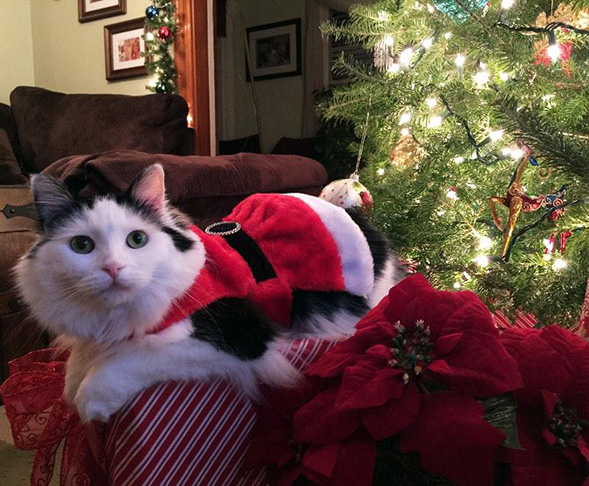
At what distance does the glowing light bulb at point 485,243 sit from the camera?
1.18m

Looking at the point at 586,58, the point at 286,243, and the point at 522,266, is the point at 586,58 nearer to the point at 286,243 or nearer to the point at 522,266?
the point at 522,266

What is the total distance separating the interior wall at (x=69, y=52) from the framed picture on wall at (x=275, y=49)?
1288 millimetres

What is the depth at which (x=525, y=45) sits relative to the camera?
2.85 feet

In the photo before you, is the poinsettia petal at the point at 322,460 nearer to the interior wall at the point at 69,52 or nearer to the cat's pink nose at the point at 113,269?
the cat's pink nose at the point at 113,269

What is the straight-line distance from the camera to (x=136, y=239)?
597 millimetres

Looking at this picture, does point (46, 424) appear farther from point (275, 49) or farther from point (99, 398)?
point (275, 49)

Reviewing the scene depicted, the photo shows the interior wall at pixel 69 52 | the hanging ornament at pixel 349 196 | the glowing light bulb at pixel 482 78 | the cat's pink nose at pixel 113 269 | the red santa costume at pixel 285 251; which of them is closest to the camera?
the cat's pink nose at pixel 113 269

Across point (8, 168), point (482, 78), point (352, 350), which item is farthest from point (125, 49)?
point (352, 350)

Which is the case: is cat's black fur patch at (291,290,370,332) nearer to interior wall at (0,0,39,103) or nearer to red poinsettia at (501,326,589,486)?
red poinsettia at (501,326,589,486)

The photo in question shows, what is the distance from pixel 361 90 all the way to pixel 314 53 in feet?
9.30

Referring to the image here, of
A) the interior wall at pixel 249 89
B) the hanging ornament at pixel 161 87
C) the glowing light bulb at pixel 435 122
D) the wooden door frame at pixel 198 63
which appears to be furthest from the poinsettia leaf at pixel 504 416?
the interior wall at pixel 249 89

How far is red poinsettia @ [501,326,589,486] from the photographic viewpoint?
1.45 ft

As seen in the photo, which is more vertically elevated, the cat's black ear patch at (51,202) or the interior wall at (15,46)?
the interior wall at (15,46)

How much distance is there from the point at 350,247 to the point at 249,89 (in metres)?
3.75
